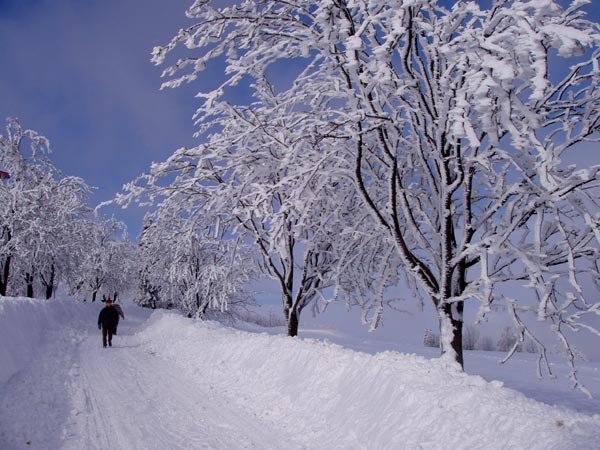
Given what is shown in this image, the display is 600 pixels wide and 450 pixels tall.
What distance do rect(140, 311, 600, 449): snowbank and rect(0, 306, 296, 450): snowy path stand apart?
49 centimetres

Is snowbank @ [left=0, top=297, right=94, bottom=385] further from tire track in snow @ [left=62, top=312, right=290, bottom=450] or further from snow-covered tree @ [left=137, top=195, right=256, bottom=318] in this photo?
snow-covered tree @ [left=137, top=195, right=256, bottom=318]

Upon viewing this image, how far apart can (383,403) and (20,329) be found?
1129 centimetres

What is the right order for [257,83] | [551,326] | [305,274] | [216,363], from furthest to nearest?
[257,83] < [305,274] < [216,363] < [551,326]

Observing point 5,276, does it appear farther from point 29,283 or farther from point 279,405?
point 279,405

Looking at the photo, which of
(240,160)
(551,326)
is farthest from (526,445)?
(240,160)

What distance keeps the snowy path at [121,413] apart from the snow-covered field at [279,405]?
0.07ft

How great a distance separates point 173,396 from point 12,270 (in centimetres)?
2738

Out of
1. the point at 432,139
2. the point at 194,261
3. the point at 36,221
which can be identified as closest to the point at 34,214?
the point at 36,221

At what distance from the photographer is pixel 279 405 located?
5.92 metres

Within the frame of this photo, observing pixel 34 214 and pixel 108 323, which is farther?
pixel 34 214

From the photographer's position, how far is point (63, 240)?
27.3 meters

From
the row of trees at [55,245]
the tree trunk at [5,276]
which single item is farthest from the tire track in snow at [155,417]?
the tree trunk at [5,276]

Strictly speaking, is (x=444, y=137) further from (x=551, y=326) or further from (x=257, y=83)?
(x=257, y=83)

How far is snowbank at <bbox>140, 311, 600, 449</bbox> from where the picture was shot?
342 centimetres
